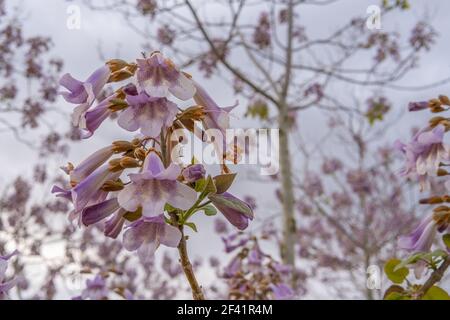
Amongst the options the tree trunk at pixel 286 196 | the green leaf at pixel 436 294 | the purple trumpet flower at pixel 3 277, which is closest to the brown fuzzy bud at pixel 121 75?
the purple trumpet flower at pixel 3 277

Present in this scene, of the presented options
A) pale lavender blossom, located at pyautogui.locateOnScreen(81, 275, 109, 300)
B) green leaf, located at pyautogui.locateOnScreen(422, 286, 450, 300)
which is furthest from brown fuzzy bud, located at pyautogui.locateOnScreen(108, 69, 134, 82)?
pale lavender blossom, located at pyautogui.locateOnScreen(81, 275, 109, 300)

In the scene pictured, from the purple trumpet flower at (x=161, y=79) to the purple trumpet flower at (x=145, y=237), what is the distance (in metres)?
0.26

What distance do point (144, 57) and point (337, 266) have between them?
38.4 feet

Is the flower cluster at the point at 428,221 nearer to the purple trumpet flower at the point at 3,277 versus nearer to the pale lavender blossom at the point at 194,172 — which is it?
the pale lavender blossom at the point at 194,172

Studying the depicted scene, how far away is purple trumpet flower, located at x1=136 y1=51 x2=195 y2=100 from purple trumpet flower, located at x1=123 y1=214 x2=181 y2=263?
0.26 m

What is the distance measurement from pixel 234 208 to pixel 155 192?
6.6 inches

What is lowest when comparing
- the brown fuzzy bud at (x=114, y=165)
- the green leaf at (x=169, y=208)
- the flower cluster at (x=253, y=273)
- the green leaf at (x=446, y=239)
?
the flower cluster at (x=253, y=273)

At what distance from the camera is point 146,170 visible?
1109 mm

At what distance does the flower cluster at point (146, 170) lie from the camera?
3.65 feet

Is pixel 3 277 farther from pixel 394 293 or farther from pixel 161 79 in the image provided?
pixel 394 293

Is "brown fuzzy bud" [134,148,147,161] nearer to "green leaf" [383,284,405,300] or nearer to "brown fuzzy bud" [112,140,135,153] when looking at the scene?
"brown fuzzy bud" [112,140,135,153]

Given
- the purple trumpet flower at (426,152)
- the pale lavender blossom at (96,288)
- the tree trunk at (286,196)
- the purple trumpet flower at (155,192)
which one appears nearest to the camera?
the purple trumpet flower at (155,192)

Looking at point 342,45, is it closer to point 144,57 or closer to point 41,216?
point 41,216
